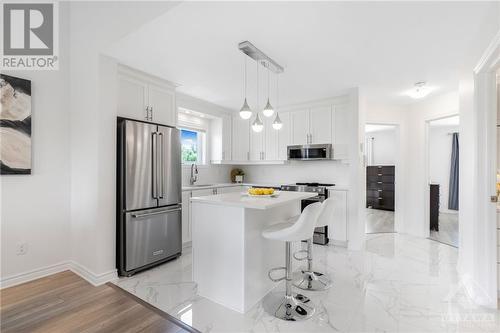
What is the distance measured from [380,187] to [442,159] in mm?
1693

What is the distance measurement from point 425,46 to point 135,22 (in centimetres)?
280

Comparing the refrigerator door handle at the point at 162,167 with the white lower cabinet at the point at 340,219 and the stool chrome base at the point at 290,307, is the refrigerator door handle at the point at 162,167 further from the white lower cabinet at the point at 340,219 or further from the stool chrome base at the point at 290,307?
the white lower cabinet at the point at 340,219

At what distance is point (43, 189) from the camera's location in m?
2.91

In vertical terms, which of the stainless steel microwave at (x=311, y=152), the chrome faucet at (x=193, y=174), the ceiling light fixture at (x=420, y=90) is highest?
the ceiling light fixture at (x=420, y=90)

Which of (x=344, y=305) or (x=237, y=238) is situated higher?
(x=237, y=238)

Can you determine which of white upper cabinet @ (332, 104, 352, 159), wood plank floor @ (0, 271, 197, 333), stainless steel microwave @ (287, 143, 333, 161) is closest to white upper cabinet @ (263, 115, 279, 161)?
stainless steel microwave @ (287, 143, 333, 161)

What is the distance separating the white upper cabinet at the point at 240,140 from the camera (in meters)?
5.28

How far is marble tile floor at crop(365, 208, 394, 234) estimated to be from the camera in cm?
520

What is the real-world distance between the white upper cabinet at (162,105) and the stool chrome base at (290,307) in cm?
264

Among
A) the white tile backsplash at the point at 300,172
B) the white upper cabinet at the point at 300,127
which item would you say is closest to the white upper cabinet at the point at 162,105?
the white upper cabinet at the point at 300,127

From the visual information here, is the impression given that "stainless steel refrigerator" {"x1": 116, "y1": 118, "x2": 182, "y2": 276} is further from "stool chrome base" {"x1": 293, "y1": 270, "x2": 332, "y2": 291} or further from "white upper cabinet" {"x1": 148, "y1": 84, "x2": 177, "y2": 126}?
"stool chrome base" {"x1": 293, "y1": 270, "x2": 332, "y2": 291}

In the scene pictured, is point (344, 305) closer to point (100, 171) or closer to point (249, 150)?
point (100, 171)

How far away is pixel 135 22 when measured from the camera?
227 cm

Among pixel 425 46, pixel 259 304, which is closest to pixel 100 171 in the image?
pixel 259 304
